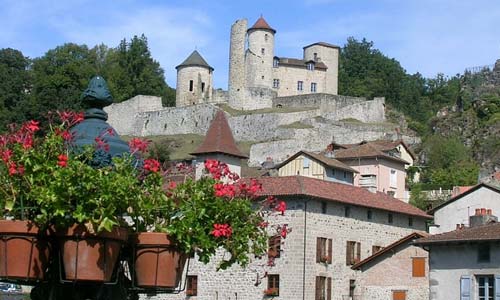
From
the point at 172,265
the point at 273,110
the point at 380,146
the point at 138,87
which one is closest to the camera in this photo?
the point at 172,265

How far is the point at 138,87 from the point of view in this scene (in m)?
108

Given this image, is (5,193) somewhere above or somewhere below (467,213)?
below

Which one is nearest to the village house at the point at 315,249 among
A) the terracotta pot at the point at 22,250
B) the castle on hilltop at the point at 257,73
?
the terracotta pot at the point at 22,250

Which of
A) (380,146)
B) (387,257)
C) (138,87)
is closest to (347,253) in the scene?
(387,257)

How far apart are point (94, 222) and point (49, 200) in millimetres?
310

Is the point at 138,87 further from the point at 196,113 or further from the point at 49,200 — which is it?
the point at 49,200

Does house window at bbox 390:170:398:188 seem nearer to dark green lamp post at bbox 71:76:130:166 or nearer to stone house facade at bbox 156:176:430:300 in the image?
stone house facade at bbox 156:176:430:300

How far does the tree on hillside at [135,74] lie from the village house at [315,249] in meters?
65.1

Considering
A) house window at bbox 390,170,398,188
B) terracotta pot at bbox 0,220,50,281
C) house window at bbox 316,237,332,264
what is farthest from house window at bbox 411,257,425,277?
terracotta pot at bbox 0,220,50,281

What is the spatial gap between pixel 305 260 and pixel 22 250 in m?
34.2

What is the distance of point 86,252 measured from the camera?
6.00 metres

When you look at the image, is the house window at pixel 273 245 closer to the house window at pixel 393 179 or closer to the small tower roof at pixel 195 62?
the house window at pixel 393 179

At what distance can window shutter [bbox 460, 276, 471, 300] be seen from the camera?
27766 millimetres

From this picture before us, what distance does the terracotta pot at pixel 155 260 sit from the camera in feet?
20.7
